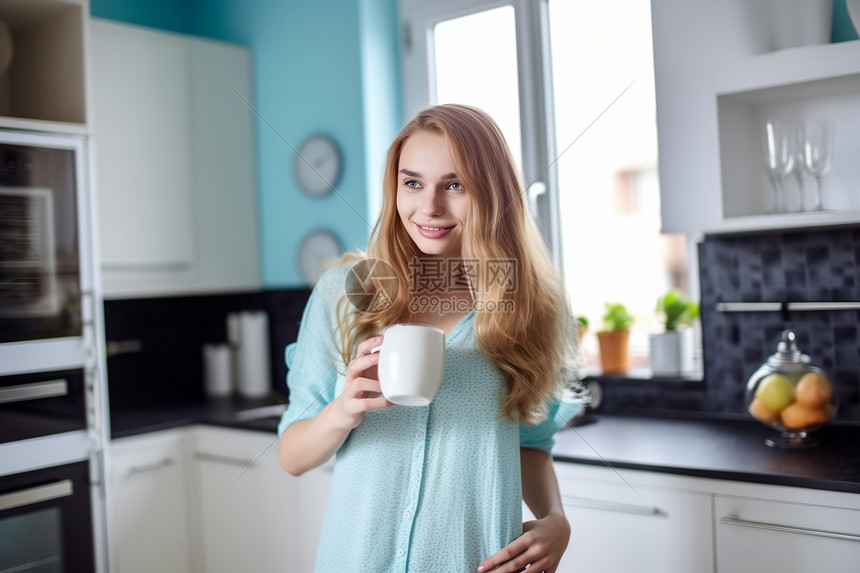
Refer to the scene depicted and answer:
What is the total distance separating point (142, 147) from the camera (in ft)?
7.18

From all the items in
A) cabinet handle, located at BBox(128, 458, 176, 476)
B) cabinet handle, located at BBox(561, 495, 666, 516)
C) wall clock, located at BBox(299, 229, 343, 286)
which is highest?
wall clock, located at BBox(299, 229, 343, 286)

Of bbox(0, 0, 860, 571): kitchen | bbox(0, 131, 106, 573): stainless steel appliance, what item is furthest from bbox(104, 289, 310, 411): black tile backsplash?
bbox(0, 131, 106, 573): stainless steel appliance

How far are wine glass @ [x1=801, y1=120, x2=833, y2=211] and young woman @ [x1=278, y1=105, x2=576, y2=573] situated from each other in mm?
709

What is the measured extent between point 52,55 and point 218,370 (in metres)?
1.07

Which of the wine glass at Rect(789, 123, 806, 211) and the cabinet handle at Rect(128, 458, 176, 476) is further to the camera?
the cabinet handle at Rect(128, 458, 176, 476)

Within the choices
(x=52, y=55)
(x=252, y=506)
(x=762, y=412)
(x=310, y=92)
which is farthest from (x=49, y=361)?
(x=762, y=412)

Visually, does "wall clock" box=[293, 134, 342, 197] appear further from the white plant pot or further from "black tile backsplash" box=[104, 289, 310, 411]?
the white plant pot

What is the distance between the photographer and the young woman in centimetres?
86

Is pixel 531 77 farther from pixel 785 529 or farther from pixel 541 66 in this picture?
pixel 785 529

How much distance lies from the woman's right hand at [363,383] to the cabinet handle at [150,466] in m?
1.38

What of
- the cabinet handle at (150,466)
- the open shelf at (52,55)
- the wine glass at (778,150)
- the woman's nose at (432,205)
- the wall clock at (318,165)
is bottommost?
the cabinet handle at (150,466)

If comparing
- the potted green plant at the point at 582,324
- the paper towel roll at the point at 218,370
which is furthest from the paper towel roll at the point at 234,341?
the potted green plant at the point at 582,324

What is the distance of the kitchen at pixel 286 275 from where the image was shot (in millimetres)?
1362

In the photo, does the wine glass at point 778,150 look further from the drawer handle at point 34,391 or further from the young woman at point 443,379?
the drawer handle at point 34,391
